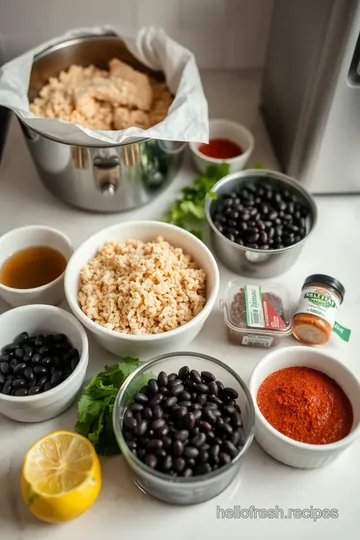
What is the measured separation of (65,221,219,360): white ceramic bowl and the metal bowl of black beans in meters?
0.07

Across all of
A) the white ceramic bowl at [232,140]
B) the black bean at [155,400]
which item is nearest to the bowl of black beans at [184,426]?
the black bean at [155,400]

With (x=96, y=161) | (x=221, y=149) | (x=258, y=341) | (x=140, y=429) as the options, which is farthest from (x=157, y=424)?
(x=221, y=149)

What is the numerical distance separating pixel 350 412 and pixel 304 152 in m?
0.52

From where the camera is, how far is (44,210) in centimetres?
115

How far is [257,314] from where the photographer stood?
0.93 m

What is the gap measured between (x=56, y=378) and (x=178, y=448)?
0.74 ft

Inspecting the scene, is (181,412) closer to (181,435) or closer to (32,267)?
(181,435)

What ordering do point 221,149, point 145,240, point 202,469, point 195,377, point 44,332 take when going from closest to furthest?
1. point 202,469
2. point 195,377
3. point 44,332
4. point 145,240
5. point 221,149

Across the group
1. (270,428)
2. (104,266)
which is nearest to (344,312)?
(270,428)

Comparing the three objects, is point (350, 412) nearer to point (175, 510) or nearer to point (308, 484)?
point (308, 484)

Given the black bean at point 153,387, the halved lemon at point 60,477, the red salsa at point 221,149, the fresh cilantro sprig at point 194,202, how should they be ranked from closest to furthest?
the halved lemon at point 60,477
the black bean at point 153,387
the fresh cilantro sprig at point 194,202
the red salsa at point 221,149

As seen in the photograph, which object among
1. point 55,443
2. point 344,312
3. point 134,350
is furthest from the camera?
point 344,312

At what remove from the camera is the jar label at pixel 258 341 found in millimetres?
924

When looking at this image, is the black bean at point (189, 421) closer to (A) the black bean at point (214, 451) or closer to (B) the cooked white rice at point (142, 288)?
(A) the black bean at point (214, 451)
